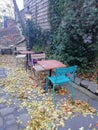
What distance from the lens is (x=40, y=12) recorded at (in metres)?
8.67

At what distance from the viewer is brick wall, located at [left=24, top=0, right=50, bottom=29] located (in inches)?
308

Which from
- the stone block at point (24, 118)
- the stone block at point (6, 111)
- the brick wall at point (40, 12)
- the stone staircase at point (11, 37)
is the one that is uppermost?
the brick wall at point (40, 12)

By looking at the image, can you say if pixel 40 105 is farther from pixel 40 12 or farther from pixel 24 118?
pixel 40 12

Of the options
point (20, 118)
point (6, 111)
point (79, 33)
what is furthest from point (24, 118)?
point (79, 33)

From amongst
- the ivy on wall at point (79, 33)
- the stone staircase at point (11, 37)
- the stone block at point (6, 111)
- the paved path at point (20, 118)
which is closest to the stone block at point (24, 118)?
the paved path at point (20, 118)

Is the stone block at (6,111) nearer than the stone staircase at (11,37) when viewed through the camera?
Yes

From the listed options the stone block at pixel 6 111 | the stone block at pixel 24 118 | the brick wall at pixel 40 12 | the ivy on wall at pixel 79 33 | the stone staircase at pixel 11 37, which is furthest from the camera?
the stone staircase at pixel 11 37

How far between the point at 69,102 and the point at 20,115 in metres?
1.10

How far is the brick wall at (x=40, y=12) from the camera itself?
7.82 m

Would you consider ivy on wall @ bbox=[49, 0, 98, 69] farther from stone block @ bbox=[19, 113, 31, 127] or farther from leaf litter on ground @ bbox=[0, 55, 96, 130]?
stone block @ bbox=[19, 113, 31, 127]

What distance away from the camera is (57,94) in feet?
13.8

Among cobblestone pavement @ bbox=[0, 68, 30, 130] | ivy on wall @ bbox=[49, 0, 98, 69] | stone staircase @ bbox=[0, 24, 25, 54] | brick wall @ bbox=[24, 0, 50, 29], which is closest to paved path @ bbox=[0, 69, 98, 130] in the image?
cobblestone pavement @ bbox=[0, 68, 30, 130]

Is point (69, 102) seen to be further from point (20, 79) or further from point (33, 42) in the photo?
point (33, 42)

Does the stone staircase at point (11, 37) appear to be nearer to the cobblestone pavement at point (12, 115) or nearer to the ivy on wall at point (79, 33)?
the ivy on wall at point (79, 33)
